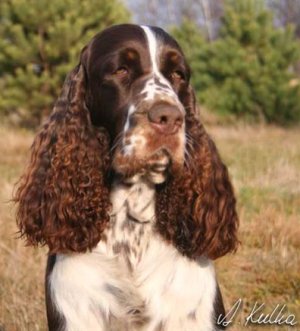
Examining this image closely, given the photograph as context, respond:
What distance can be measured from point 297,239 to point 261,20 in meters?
12.5

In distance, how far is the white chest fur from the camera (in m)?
3.14

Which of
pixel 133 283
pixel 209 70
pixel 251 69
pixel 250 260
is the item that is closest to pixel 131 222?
pixel 133 283

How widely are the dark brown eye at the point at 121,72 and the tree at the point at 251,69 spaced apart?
13755mm

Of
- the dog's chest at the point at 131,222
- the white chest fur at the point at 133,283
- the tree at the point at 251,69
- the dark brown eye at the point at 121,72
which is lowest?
the tree at the point at 251,69

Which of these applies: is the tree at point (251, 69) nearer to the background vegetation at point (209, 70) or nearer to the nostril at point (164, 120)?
the background vegetation at point (209, 70)

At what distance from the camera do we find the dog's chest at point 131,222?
319 cm

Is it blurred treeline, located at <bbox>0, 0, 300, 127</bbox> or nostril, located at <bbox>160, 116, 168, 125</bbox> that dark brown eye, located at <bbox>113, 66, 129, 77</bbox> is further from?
blurred treeline, located at <bbox>0, 0, 300, 127</bbox>

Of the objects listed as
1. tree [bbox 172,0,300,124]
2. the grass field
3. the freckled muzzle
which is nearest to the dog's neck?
the freckled muzzle

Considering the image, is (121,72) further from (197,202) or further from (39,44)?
(39,44)

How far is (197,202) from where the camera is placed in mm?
3357

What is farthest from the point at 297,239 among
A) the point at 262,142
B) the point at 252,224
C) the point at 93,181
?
the point at 262,142
